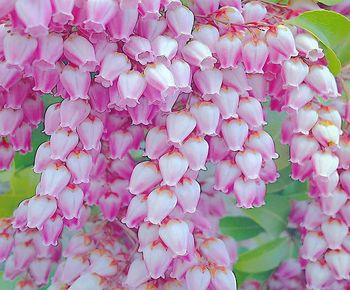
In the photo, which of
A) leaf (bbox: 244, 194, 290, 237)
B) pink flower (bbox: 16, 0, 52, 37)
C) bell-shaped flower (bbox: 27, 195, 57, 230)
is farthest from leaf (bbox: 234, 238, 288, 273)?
pink flower (bbox: 16, 0, 52, 37)

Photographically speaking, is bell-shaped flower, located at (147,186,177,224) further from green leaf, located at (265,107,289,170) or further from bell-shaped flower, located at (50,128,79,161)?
green leaf, located at (265,107,289,170)

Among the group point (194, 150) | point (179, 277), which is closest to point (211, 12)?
point (194, 150)

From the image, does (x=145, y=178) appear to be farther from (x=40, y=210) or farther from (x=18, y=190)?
(x=18, y=190)

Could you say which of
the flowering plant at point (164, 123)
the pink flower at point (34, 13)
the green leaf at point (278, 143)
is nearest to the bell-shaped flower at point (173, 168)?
the flowering plant at point (164, 123)

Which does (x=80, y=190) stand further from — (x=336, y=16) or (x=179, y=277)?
(x=336, y=16)

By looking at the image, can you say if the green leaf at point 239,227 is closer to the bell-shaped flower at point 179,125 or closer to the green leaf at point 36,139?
the green leaf at point 36,139

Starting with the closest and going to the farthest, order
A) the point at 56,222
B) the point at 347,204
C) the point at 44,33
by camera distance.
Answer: the point at 44,33
the point at 56,222
the point at 347,204

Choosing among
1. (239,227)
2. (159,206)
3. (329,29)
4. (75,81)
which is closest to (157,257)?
(159,206)
